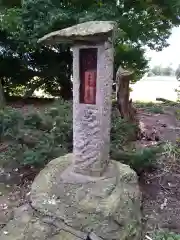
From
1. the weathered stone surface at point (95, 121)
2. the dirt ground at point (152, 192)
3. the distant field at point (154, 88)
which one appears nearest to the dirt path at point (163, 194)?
the dirt ground at point (152, 192)

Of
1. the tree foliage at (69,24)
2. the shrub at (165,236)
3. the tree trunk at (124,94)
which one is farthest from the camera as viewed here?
the tree foliage at (69,24)

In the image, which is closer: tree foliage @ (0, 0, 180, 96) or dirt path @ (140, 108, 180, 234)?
dirt path @ (140, 108, 180, 234)

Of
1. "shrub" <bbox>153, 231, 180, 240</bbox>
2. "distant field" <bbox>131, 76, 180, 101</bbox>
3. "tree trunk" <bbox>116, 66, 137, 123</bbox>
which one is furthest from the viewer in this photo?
"distant field" <bbox>131, 76, 180, 101</bbox>

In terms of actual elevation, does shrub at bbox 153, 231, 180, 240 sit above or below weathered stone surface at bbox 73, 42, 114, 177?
below

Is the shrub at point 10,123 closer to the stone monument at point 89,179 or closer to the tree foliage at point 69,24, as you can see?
the stone monument at point 89,179

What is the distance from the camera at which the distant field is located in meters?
11.2

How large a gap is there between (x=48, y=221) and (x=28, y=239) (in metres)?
0.26

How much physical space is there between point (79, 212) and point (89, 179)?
459mm

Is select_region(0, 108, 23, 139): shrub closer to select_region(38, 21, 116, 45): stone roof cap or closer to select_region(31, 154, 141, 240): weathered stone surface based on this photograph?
select_region(31, 154, 141, 240): weathered stone surface

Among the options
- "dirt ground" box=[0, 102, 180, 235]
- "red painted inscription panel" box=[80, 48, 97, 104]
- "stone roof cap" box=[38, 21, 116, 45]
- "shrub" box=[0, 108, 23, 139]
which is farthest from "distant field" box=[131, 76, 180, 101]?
"stone roof cap" box=[38, 21, 116, 45]

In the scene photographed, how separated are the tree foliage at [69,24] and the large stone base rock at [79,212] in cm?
317

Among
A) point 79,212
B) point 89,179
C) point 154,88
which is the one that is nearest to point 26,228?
point 79,212

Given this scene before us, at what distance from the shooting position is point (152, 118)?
760 cm

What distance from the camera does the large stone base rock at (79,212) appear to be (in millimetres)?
2902
